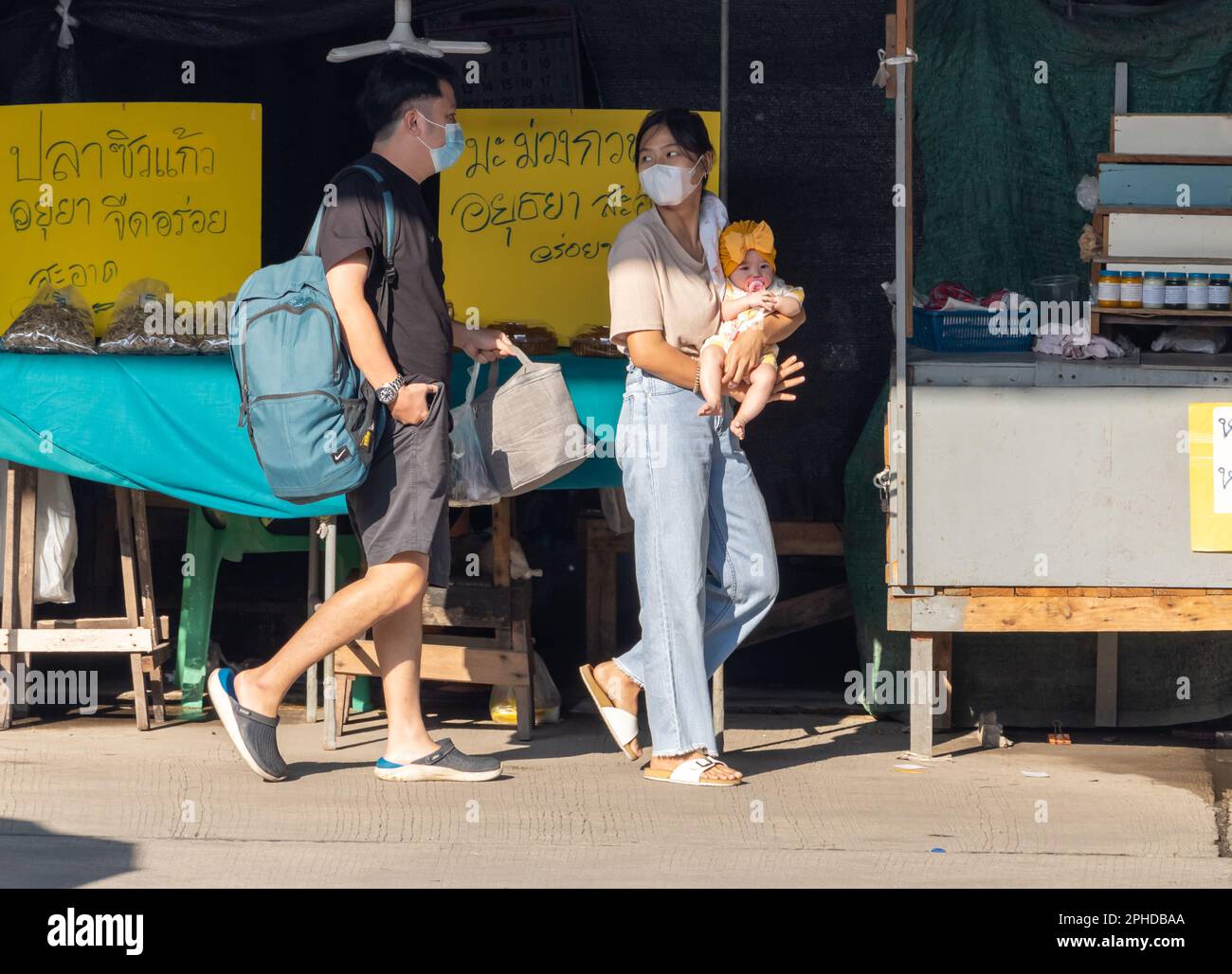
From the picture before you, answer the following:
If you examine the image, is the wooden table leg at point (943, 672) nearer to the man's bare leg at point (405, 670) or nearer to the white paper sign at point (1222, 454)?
the white paper sign at point (1222, 454)

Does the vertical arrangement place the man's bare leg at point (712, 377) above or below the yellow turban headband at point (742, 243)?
below

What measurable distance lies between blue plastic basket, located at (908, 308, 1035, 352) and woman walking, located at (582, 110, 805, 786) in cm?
78

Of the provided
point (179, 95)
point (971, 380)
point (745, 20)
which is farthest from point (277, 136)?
point (971, 380)

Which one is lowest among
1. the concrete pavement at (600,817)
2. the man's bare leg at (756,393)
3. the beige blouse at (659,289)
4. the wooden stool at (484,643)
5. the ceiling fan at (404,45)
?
the concrete pavement at (600,817)

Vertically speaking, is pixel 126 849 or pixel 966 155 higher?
pixel 966 155

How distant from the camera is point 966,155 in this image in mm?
6586

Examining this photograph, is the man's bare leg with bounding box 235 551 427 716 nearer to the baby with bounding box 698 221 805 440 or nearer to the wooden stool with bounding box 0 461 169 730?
the baby with bounding box 698 221 805 440

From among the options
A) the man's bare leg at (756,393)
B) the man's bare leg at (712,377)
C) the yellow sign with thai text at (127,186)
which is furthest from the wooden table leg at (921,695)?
the yellow sign with thai text at (127,186)

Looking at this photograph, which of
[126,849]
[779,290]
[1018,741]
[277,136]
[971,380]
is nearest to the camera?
[126,849]

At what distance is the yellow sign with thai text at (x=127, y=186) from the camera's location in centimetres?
651

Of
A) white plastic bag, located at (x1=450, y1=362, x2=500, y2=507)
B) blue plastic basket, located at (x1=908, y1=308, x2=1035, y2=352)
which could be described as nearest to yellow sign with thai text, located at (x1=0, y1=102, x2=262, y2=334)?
white plastic bag, located at (x1=450, y1=362, x2=500, y2=507)

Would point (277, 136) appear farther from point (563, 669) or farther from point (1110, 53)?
point (1110, 53)

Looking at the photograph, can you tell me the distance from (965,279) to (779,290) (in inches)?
54.3

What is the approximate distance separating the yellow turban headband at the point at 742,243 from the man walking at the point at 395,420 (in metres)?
0.84
